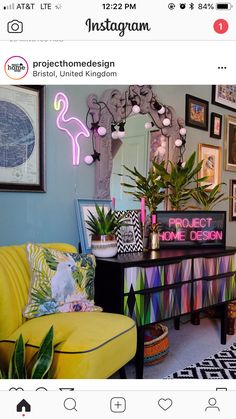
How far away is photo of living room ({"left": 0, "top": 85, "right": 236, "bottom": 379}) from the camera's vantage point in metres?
1.38

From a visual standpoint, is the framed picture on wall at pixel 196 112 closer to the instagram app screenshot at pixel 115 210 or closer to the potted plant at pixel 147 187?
the instagram app screenshot at pixel 115 210

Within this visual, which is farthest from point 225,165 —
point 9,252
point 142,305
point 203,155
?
point 9,252

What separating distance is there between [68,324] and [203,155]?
6.60 ft

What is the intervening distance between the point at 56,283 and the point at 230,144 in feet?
7.57

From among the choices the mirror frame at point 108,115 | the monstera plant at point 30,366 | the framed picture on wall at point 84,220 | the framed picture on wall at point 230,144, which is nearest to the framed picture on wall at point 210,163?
the framed picture on wall at point 230,144

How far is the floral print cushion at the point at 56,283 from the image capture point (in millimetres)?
1453

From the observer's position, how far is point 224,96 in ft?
9.74

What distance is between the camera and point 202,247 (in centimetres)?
235
